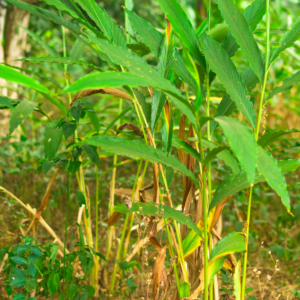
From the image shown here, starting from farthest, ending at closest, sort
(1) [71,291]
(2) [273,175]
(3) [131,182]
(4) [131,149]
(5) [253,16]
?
(3) [131,182] < (1) [71,291] < (5) [253,16] < (4) [131,149] < (2) [273,175]

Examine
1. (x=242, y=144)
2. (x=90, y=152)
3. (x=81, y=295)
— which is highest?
(x=90, y=152)

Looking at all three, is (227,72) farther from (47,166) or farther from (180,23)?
(47,166)

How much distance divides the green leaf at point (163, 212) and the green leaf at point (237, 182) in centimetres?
6

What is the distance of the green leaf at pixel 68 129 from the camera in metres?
0.78

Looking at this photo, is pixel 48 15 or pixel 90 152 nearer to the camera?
pixel 48 15

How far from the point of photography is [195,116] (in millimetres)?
562

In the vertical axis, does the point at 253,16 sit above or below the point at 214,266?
above

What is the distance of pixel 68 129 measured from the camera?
790 mm

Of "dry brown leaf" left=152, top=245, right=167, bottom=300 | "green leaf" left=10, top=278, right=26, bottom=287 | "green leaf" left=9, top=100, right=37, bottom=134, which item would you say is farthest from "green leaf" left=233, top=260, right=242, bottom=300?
"green leaf" left=9, top=100, right=37, bottom=134

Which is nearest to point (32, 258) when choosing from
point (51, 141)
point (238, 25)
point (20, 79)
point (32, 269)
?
point (32, 269)

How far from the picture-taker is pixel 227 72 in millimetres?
643

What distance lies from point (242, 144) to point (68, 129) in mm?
482

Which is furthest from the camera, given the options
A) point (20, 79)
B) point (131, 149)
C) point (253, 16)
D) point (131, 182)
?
point (131, 182)

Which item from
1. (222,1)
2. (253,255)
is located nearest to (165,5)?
(222,1)
